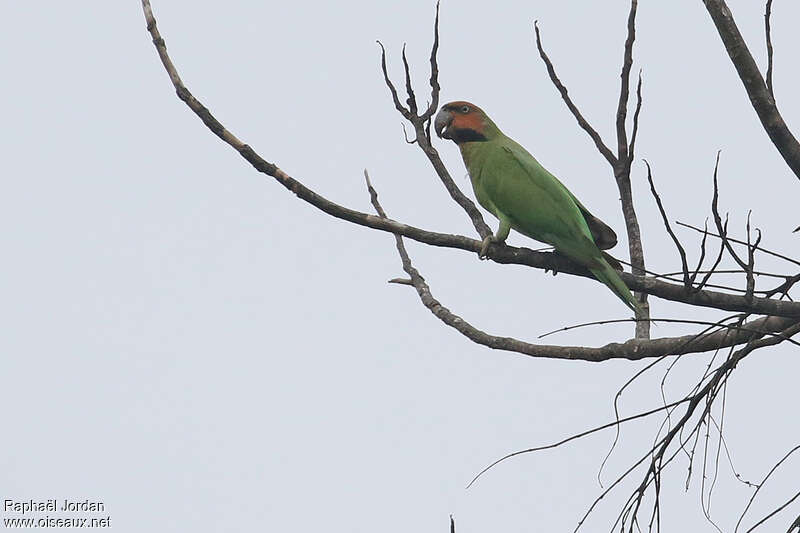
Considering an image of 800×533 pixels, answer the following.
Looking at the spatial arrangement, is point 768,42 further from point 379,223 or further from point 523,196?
point 523,196

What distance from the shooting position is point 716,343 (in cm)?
351

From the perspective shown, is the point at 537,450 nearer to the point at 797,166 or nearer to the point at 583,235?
the point at 797,166

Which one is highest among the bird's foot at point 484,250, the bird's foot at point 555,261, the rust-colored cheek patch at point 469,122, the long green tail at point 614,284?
the rust-colored cheek patch at point 469,122

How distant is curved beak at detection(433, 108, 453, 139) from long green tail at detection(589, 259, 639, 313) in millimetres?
2379

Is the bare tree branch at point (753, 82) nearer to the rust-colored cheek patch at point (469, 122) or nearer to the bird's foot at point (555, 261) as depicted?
the bird's foot at point (555, 261)

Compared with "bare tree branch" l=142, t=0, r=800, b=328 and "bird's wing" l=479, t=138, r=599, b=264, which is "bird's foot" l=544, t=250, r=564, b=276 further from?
"bare tree branch" l=142, t=0, r=800, b=328

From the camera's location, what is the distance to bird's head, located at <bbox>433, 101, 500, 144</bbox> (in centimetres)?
663

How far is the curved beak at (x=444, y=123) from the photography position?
6812 mm

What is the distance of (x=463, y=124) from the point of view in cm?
671

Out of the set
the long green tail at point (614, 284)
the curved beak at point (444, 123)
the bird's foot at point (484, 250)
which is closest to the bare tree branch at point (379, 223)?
the bird's foot at point (484, 250)

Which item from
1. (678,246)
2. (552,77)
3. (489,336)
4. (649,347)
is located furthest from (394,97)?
(678,246)

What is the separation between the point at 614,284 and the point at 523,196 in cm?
131

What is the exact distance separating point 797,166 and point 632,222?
1.25 m

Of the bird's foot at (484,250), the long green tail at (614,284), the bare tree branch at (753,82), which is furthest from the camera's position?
the long green tail at (614,284)
